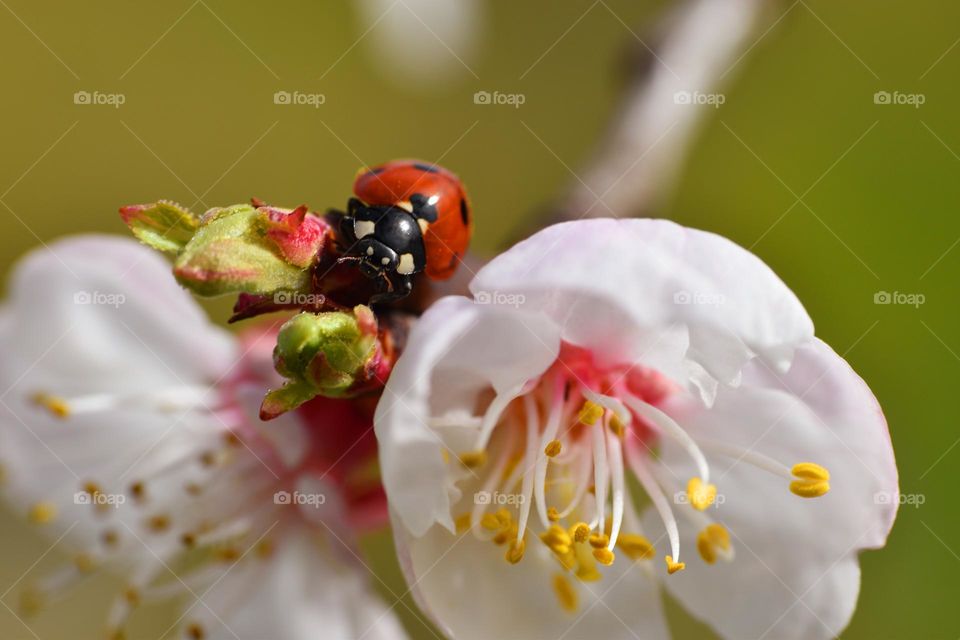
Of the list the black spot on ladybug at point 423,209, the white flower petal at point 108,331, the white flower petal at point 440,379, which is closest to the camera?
the white flower petal at point 440,379

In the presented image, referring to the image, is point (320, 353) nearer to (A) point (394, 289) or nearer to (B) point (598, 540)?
(A) point (394, 289)

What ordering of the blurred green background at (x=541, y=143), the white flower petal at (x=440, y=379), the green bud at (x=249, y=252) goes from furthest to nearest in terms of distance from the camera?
the blurred green background at (x=541, y=143) < the white flower petal at (x=440, y=379) < the green bud at (x=249, y=252)

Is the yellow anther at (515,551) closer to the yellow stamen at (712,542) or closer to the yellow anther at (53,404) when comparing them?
the yellow stamen at (712,542)

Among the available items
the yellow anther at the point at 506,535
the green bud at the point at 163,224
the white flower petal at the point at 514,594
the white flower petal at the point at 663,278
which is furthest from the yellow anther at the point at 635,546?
the green bud at the point at 163,224

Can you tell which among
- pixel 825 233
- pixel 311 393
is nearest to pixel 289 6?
pixel 825 233

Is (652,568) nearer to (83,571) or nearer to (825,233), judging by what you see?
(83,571)

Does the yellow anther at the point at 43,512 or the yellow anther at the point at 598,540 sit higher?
the yellow anther at the point at 598,540

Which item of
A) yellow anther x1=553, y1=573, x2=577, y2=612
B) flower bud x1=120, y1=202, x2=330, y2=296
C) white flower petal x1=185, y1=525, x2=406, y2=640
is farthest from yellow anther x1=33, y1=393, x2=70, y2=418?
yellow anther x1=553, y1=573, x2=577, y2=612
